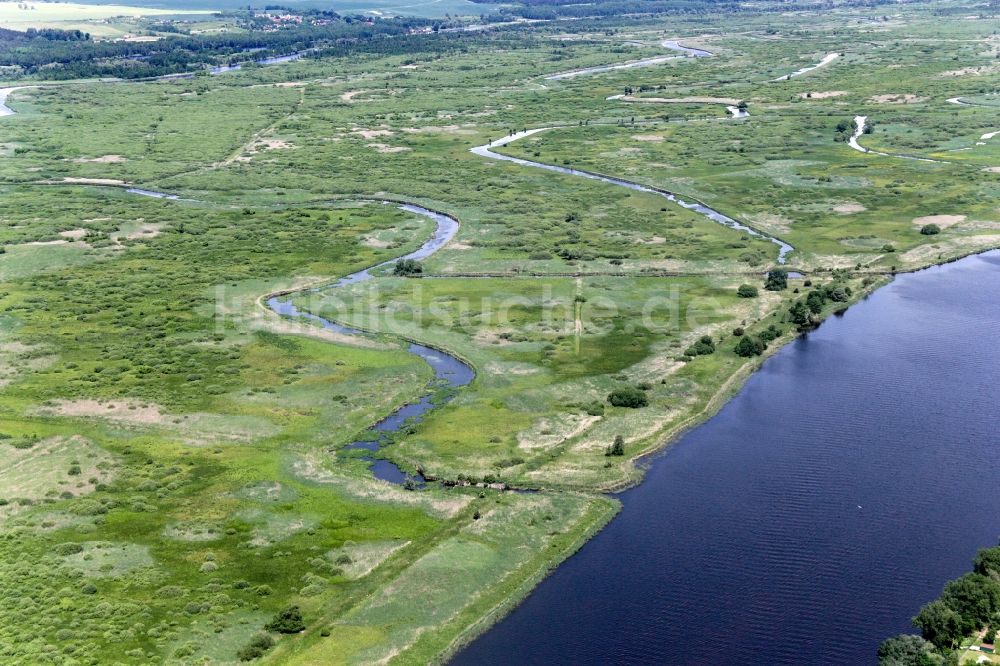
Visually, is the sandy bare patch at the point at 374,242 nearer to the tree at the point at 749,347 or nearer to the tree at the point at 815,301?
the tree at the point at 815,301

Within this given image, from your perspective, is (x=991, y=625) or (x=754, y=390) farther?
(x=754, y=390)

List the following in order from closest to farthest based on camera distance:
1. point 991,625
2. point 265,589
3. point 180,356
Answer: point 991,625 → point 265,589 → point 180,356

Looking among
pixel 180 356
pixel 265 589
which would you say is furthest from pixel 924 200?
pixel 265 589

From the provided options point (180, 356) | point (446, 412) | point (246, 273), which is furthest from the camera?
point (246, 273)

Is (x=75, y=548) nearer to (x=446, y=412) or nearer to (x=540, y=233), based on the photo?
(x=446, y=412)

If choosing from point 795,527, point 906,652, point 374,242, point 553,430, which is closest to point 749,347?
point 553,430

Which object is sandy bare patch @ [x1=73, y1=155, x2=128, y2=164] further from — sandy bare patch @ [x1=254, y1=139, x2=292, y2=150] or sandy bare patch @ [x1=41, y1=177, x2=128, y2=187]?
sandy bare patch @ [x1=254, y1=139, x2=292, y2=150]
